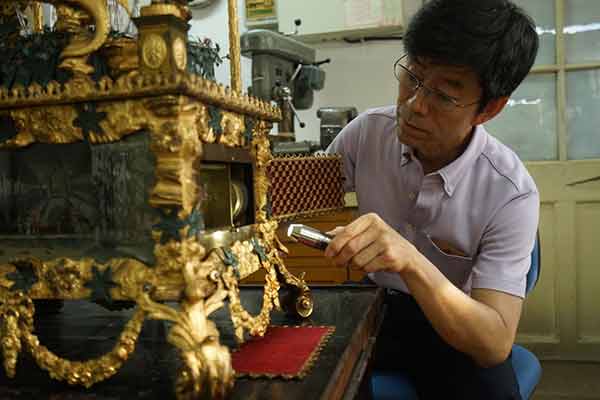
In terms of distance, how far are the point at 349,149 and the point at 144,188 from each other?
0.85 metres

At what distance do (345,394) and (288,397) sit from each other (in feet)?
0.40

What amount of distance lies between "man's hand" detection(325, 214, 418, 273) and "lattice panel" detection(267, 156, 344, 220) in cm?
18

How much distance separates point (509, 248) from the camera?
3.76 ft

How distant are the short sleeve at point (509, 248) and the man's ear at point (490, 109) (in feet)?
0.63

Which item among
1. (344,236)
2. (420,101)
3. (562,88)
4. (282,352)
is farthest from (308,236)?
(562,88)

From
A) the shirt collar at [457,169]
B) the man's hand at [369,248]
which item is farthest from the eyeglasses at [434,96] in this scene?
the man's hand at [369,248]

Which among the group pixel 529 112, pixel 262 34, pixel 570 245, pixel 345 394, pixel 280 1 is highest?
pixel 280 1

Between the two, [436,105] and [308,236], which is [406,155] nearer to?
[436,105]

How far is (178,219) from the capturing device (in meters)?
0.69

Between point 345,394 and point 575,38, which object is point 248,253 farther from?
point 575,38

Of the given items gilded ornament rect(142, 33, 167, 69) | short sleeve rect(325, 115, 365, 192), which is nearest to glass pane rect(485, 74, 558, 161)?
short sleeve rect(325, 115, 365, 192)

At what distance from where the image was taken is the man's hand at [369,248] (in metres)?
0.95

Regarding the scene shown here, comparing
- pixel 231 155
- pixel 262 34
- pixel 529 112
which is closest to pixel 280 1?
pixel 262 34

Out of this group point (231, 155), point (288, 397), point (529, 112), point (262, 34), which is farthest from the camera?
point (529, 112)
